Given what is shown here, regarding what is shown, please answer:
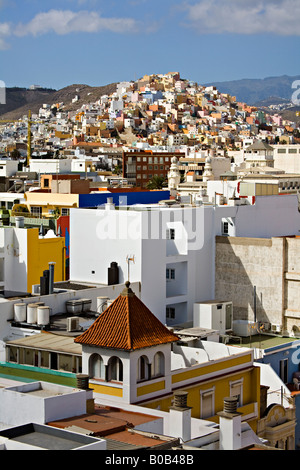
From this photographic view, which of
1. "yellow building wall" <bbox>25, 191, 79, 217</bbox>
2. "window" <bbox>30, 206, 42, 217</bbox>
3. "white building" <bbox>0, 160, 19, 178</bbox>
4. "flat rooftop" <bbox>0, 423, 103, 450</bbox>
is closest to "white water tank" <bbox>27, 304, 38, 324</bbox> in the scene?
"flat rooftop" <bbox>0, 423, 103, 450</bbox>

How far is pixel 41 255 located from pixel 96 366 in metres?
14.1

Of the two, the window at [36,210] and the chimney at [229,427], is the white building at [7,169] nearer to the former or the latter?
the window at [36,210]

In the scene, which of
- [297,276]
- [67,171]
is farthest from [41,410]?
[67,171]

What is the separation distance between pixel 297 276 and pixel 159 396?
1200 cm

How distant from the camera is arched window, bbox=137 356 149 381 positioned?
1656 cm

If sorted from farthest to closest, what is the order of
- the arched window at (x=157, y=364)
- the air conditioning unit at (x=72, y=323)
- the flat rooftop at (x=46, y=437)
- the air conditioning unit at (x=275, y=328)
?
the air conditioning unit at (x=275, y=328)
the air conditioning unit at (x=72, y=323)
the arched window at (x=157, y=364)
the flat rooftop at (x=46, y=437)

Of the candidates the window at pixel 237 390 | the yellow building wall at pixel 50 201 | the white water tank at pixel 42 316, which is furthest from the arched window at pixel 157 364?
the yellow building wall at pixel 50 201

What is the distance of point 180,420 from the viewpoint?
14.1 metres

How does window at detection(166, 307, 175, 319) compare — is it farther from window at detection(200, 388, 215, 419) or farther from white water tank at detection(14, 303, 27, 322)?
window at detection(200, 388, 215, 419)

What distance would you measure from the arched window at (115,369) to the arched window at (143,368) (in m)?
0.35

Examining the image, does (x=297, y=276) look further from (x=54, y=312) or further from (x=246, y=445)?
(x=246, y=445)

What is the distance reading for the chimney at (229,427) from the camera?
14.0 m

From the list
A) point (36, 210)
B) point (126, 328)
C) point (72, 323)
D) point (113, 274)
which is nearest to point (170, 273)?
point (113, 274)

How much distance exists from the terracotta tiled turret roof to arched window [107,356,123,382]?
310 millimetres
